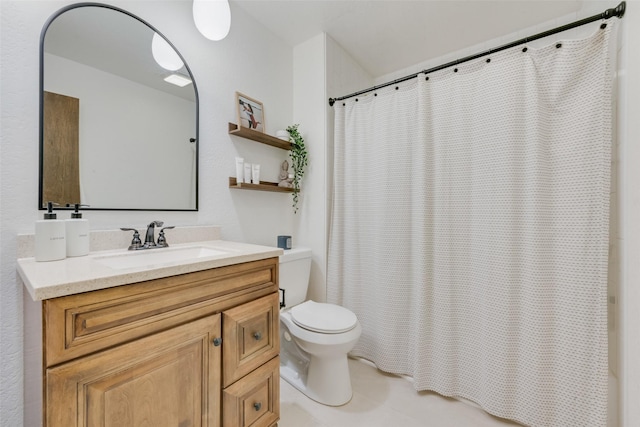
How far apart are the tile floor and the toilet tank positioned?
1.69 feet

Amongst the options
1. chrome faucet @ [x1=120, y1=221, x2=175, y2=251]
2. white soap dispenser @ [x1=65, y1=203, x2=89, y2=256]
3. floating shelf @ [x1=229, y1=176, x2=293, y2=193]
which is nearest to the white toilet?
floating shelf @ [x1=229, y1=176, x2=293, y2=193]

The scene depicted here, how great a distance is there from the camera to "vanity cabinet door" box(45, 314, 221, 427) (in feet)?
2.05

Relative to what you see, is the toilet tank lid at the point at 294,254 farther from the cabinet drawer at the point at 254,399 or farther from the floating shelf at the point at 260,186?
the cabinet drawer at the point at 254,399

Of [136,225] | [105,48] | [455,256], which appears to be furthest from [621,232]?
[105,48]

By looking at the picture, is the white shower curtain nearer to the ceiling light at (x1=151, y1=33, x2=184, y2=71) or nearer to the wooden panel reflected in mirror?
the ceiling light at (x1=151, y1=33, x2=184, y2=71)

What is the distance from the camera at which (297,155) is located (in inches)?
78.9

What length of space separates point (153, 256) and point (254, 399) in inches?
28.6

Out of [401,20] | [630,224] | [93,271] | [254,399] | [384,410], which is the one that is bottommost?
[384,410]

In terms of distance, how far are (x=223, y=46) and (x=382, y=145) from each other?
1170 mm

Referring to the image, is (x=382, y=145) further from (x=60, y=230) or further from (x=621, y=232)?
(x=60, y=230)

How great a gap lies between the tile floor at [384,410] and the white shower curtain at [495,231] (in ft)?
0.25

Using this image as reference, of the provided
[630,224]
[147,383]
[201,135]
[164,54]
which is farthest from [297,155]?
[630,224]

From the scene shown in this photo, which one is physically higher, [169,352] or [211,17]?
[211,17]

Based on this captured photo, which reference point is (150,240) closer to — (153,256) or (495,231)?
(153,256)
